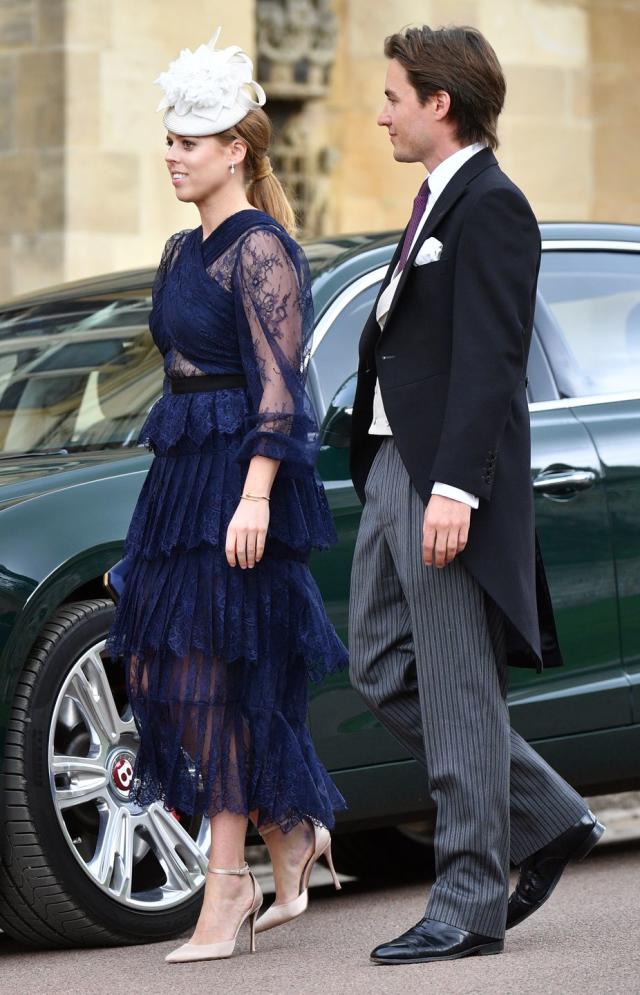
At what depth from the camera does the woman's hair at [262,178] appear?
15.2 feet

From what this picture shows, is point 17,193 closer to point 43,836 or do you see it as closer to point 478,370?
point 43,836

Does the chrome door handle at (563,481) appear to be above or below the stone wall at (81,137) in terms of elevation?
below

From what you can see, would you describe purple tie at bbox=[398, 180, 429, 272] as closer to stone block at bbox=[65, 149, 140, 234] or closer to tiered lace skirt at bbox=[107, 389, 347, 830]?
tiered lace skirt at bbox=[107, 389, 347, 830]

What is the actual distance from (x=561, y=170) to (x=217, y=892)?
9.70 meters

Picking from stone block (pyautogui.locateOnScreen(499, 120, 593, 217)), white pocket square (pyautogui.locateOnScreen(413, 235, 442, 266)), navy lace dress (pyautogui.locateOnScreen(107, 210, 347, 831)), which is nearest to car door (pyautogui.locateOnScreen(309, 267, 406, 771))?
navy lace dress (pyautogui.locateOnScreen(107, 210, 347, 831))

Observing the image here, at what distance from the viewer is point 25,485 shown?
4902 mm

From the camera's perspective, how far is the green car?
4.77 metres

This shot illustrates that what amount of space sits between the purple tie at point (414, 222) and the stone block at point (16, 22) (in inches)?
275

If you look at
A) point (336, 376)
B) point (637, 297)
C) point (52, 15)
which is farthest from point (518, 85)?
point (336, 376)

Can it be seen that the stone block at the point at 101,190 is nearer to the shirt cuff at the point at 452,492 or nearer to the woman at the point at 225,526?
the woman at the point at 225,526

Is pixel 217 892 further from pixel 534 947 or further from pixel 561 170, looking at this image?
pixel 561 170

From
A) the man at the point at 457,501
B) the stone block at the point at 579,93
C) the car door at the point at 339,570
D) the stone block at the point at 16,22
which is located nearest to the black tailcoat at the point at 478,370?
the man at the point at 457,501

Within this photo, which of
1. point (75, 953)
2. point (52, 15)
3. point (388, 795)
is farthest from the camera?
point (52, 15)

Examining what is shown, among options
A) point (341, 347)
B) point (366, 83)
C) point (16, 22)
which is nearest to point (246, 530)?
point (341, 347)
